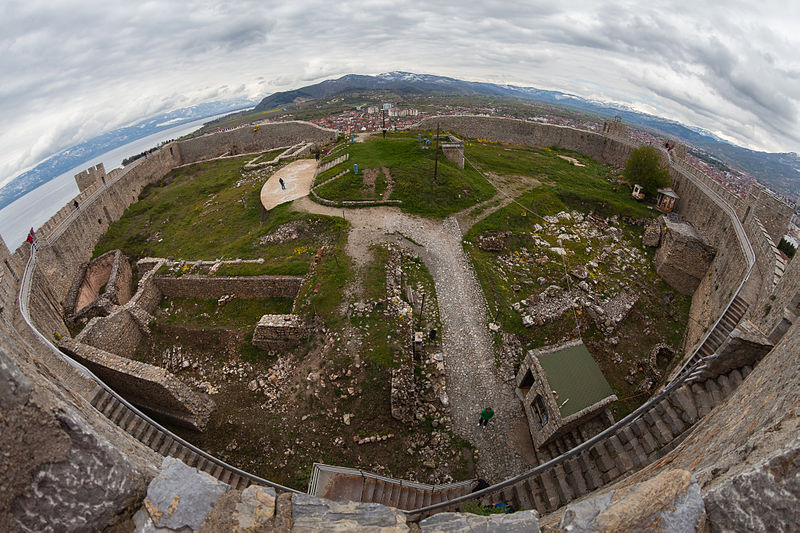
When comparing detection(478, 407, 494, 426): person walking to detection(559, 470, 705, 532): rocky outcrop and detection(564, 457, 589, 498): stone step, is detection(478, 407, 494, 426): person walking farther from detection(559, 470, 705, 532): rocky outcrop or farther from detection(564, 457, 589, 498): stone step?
detection(559, 470, 705, 532): rocky outcrop

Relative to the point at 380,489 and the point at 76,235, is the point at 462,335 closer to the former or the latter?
the point at 380,489

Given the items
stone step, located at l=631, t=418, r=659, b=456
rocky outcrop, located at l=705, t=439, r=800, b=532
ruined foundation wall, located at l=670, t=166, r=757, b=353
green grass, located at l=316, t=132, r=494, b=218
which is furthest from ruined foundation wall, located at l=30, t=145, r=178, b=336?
ruined foundation wall, located at l=670, t=166, r=757, b=353

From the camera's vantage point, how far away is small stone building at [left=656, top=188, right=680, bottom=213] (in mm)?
27281

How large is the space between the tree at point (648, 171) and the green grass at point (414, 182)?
13183 millimetres

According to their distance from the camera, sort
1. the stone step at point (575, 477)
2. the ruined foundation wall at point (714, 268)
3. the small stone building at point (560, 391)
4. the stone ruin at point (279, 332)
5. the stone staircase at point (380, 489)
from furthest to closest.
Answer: the ruined foundation wall at point (714, 268), the stone ruin at point (279, 332), the small stone building at point (560, 391), the stone staircase at point (380, 489), the stone step at point (575, 477)

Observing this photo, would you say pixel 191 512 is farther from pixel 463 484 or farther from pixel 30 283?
pixel 30 283

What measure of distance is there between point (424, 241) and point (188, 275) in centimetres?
1441

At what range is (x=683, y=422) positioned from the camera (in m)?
8.50

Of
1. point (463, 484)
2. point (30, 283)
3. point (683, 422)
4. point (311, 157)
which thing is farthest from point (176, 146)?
point (683, 422)

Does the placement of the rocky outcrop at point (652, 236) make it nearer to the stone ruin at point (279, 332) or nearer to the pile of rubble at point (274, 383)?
the stone ruin at point (279, 332)

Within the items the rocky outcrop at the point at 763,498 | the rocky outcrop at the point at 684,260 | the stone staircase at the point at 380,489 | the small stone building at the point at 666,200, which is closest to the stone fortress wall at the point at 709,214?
the rocky outcrop at the point at 684,260

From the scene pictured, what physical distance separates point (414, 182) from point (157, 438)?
845 inches

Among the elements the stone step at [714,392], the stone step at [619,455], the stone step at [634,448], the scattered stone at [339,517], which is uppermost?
the scattered stone at [339,517]

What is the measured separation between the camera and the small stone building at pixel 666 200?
27.3m
